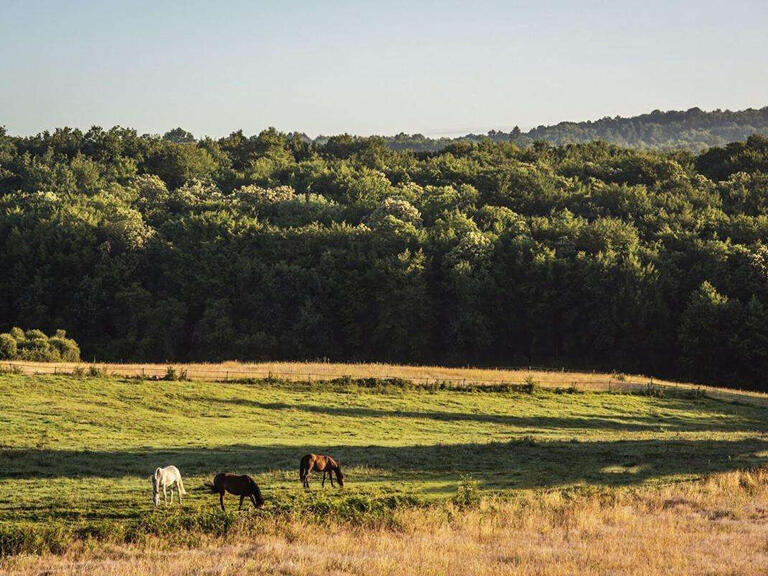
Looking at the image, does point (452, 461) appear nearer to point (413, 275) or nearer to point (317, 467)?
point (317, 467)

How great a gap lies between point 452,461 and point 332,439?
7451 millimetres

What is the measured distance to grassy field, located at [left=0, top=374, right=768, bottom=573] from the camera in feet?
89.9

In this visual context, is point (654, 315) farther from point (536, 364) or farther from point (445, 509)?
point (445, 509)

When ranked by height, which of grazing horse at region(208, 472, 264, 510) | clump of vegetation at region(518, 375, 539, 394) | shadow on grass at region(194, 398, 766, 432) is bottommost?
shadow on grass at region(194, 398, 766, 432)

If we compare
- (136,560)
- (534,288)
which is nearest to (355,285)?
(534,288)

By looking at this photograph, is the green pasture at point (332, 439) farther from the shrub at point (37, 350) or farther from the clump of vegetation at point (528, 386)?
the shrub at point (37, 350)

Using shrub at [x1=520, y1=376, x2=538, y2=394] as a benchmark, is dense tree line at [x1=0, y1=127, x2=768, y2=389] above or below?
above

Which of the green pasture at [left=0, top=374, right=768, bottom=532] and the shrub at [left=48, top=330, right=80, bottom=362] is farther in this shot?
the shrub at [left=48, top=330, right=80, bottom=362]

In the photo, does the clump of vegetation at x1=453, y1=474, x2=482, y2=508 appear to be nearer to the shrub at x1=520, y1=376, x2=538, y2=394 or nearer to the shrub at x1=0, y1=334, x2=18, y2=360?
the shrub at x1=520, y1=376, x2=538, y2=394

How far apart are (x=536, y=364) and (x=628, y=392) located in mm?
26641

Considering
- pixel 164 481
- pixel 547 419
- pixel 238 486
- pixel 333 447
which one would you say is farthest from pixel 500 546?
pixel 547 419

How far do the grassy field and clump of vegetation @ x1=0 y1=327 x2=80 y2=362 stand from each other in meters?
23.3

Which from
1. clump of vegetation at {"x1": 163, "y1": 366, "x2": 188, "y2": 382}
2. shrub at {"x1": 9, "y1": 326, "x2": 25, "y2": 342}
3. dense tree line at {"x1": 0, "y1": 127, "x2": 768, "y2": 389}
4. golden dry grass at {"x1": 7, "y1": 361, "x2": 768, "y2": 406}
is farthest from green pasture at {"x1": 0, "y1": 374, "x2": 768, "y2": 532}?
dense tree line at {"x1": 0, "y1": 127, "x2": 768, "y2": 389}

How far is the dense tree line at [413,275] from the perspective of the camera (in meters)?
89.2
